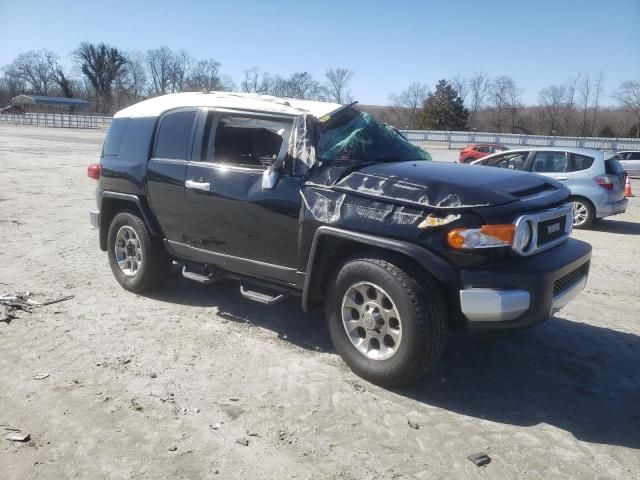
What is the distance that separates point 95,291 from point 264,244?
2.36m

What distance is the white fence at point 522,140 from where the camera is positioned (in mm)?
41250

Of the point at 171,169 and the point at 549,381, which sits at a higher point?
the point at 171,169

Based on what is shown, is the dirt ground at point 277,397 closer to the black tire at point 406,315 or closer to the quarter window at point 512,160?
the black tire at point 406,315

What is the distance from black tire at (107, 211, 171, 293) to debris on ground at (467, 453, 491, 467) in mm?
3595

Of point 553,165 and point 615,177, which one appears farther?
point 553,165

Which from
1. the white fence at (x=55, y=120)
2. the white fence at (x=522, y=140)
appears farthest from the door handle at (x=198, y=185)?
the white fence at (x=55, y=120)

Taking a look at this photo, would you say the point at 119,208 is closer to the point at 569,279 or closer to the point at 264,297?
the point at 264,297

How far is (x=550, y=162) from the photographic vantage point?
11.1 m

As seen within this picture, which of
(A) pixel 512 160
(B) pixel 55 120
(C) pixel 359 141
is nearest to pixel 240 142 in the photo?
(C) pixel 359 141

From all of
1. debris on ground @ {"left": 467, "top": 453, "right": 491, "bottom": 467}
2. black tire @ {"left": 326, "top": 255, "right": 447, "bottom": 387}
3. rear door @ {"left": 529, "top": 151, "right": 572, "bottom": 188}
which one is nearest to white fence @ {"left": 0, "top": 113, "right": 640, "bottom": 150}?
rear door @ {"left": 529, "top": 151, "right": 572, "bottom": 188}

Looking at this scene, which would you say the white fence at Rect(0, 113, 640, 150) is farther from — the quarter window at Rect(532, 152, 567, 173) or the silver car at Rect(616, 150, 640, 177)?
the quarter window at Rect(532, 152, 567, 173)

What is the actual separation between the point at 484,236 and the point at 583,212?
8522 millimetres

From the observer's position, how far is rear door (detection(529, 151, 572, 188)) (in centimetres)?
1076

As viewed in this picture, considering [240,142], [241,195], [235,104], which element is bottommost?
[241,195]
